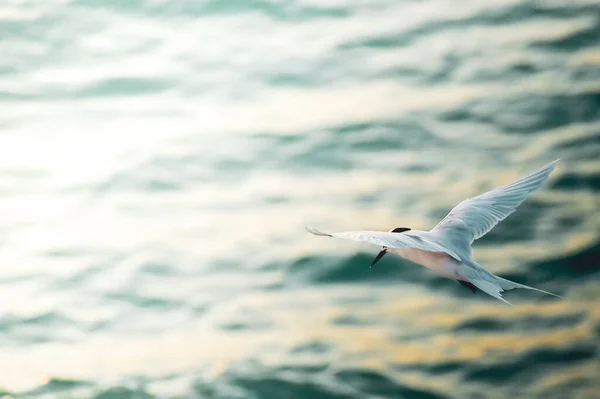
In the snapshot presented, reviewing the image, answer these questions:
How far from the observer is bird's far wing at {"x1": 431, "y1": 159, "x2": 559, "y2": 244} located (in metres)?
4.17

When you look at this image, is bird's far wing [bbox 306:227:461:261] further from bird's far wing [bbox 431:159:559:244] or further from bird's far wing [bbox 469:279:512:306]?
bird's far wing [bbox 431:159:559:244]

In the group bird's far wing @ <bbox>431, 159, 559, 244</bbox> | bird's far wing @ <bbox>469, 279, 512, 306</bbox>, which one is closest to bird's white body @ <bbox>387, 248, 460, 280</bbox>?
bird's far wing @ <bbox>469, 279, 512, 306</bbox>

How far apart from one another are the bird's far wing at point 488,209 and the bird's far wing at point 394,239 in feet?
1.31

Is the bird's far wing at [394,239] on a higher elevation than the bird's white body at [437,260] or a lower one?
higher

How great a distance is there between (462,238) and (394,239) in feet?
2.63

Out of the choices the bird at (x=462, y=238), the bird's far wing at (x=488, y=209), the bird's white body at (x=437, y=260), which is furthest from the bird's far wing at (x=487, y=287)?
the bird's far wing at (x=488, y=209)

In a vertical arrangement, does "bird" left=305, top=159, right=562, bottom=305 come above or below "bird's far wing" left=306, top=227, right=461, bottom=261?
below

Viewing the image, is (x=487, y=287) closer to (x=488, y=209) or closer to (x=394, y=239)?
(x=394, y=239)

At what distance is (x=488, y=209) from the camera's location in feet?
14.3

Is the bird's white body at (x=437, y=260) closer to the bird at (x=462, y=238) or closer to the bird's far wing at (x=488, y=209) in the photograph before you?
the bird at (x=462, y=238)

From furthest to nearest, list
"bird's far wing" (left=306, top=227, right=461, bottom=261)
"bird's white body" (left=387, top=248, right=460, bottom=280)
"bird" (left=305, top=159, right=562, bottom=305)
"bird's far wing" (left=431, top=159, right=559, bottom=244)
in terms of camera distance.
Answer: "bird's far wing" (left=431, top=159, right=559, bottom=244) → "bird's white body" (left=387, top=248, right=460, bottom=280) → "bird" (left=305, top=159, right=562, bottom=305) → "bird's far wing" (left=306, top=227, right=461, bottom=261)

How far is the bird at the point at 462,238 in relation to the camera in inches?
135

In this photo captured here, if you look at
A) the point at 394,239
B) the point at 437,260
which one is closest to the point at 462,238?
the point at 437,260

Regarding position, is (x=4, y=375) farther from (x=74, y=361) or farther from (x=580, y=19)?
(x=580, y=19)
